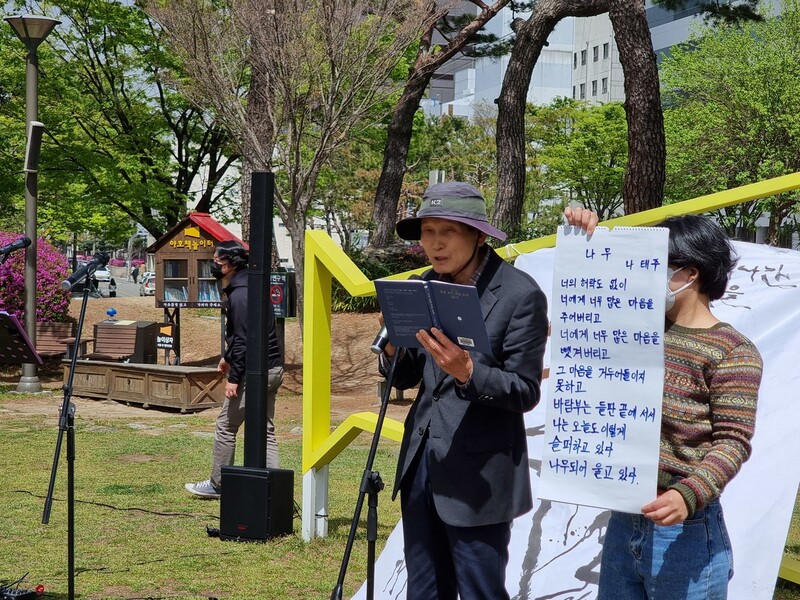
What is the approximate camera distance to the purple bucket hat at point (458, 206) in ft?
10.5

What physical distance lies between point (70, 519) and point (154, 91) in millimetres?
23478

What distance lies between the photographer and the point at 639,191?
13.6 metres

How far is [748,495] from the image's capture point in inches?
155

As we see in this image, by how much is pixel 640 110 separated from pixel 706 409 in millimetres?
11792

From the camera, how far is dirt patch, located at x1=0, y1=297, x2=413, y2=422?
574 inches

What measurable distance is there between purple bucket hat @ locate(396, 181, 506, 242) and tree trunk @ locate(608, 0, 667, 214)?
35.3ft

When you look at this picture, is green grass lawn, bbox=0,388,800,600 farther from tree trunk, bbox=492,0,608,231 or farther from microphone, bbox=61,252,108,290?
tree trunk, bbox=492,0,608,231

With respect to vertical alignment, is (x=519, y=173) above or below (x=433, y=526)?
above

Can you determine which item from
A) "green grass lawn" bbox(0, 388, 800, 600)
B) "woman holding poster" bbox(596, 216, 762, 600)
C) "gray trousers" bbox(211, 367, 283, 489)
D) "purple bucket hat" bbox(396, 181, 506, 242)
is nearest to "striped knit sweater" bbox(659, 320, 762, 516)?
"woman holding poster" bbox(596, 216, 762, 600)

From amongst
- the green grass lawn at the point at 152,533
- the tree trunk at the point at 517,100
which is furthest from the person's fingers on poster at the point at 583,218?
the tree trunk at the point at 517,100

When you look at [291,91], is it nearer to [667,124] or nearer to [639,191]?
[639,191]

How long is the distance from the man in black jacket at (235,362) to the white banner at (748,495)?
284cm

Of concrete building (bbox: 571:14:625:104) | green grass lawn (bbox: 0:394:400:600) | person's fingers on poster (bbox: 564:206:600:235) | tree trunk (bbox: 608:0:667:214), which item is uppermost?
concrete building (bbox: 571:14:625:104)

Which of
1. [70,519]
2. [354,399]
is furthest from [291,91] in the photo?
[70,519]
